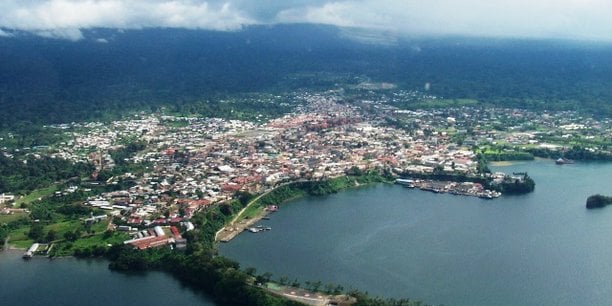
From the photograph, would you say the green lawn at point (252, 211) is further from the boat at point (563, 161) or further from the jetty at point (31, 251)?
the boat at point (563, 161)

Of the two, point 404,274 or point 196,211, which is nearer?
point 404,274

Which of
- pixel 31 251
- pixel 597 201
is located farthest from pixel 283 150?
pixel 31 251

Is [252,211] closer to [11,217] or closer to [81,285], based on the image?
[81,285]

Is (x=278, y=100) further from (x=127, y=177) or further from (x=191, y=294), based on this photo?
(x=191, y=294)

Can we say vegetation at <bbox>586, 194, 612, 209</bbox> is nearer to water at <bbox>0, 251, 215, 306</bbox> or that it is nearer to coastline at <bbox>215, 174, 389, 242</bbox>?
coastline at <bbox>215, 174, 389, 242</bbox>

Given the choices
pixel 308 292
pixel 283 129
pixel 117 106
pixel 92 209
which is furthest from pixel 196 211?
pixel 117 106

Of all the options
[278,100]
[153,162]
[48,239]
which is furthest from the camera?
[278,100]

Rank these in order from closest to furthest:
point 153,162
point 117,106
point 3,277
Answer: point 3,277, point 153,162, point 117,106
